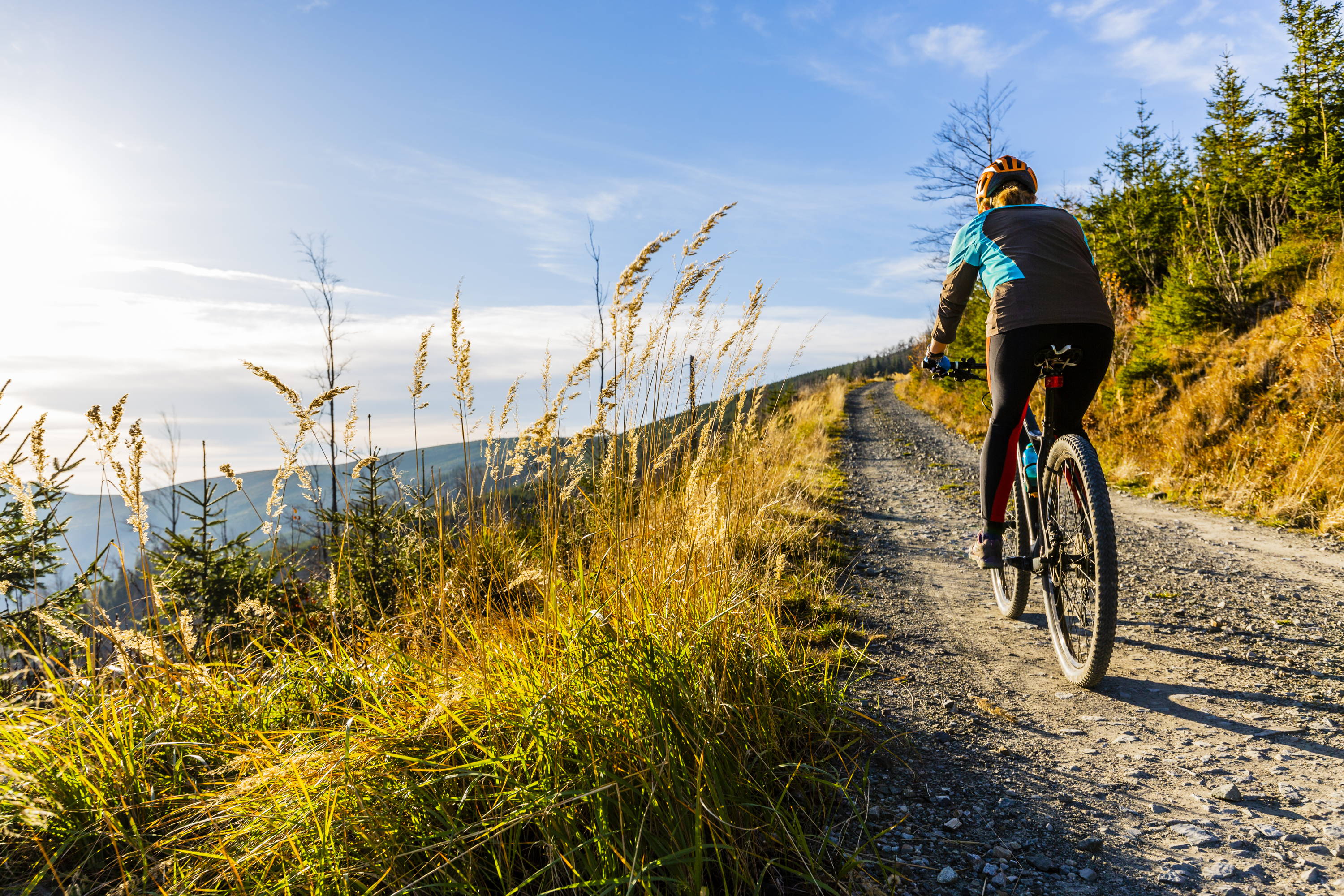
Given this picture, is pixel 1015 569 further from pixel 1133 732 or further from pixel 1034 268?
pixel 1034 268

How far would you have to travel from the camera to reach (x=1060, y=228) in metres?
2.85

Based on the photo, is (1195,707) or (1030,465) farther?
(1030,465)

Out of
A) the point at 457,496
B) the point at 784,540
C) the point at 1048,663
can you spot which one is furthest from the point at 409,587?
the point at 1048,663

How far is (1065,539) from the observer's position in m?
2.86

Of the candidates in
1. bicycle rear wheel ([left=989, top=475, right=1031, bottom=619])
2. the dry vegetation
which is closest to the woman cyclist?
bicycle rear wheel ([left=989, top=475, right=1031, bottom=619])

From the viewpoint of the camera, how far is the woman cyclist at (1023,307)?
2727mm

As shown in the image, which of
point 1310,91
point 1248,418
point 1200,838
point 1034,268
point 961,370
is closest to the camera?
point 1200,838

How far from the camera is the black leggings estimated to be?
2744mm

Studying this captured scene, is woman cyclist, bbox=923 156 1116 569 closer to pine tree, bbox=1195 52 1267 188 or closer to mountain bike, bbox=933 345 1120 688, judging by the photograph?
mountain bike, bbox=933 345 1120 688

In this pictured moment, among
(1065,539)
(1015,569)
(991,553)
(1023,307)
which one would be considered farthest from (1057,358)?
(1015,569)

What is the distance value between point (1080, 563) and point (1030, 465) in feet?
2.03

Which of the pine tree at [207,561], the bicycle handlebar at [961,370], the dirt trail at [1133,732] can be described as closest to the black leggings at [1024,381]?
the bicycle handlebar at [961,370]

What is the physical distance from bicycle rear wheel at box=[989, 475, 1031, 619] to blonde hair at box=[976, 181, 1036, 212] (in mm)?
1400

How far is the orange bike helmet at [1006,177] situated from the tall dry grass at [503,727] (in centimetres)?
146
